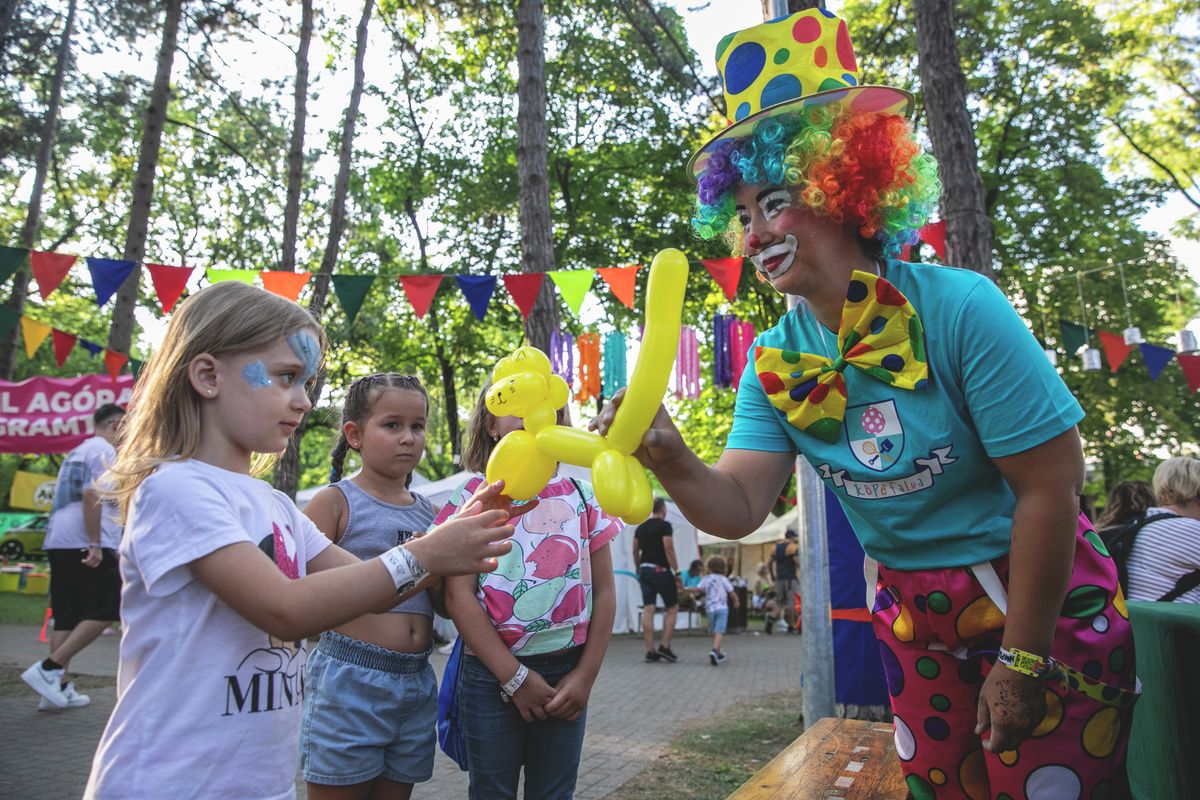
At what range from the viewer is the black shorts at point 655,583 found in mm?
10250

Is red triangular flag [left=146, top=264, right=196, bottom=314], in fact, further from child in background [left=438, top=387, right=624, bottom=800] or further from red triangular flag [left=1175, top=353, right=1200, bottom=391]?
red triangular flag [left=1175, top=353, right=1200, bottom=391]

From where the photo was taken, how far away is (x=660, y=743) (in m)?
5.41

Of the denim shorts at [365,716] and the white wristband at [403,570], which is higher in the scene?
the white wristband at [403,570]

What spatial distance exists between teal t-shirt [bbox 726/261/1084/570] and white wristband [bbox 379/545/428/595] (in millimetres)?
852

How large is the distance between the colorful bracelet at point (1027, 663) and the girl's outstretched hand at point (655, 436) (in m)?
0.67

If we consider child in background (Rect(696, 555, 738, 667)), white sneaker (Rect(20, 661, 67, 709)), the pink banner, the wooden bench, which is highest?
the pink banner

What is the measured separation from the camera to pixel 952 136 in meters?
6.42

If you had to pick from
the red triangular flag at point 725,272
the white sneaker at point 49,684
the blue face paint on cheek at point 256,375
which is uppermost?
the red triangular flag at point 725,272

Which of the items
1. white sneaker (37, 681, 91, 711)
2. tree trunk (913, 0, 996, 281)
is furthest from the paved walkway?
tree trunk (913, 0, 996, 281)

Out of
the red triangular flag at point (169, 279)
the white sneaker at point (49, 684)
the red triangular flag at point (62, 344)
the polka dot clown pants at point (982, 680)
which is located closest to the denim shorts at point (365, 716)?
the polka dot clown pants at point (982, 680)

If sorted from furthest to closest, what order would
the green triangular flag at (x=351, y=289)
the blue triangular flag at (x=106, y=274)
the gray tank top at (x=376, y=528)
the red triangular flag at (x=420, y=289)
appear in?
the red triangular flag at (x=420, y=289) → the green triangular flag at (x=351, y=289) → the blue triangular flag at (x=106, y=274) → the gray tank top at (x=376, y=528)

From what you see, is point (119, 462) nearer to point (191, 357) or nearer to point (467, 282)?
point (191, 357)

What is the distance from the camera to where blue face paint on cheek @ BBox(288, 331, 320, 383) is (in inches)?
66.9

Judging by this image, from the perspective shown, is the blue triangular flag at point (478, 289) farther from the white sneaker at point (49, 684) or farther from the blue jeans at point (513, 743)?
the blue jeans at point (513, 743)
